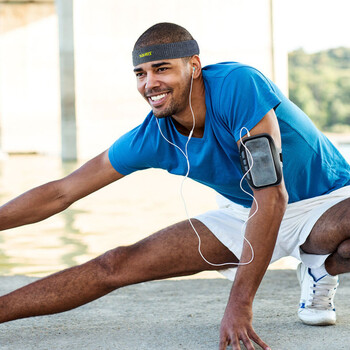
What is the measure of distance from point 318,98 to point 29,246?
144 ft

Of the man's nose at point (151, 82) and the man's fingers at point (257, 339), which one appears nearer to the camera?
the man's fingers at point (257, 339)

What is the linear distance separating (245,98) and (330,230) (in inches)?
25.6

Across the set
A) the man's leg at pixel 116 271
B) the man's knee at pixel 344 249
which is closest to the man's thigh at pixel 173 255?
the man's leg at pixel 116 271

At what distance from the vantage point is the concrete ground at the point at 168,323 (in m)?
2.81

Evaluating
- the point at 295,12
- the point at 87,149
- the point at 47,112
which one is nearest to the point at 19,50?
the point at 47,112

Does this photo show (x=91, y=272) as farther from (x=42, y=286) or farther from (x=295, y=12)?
(x=295, y=12)

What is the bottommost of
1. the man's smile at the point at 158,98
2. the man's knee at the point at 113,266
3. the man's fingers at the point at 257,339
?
the man's fingers at the point at 257,339

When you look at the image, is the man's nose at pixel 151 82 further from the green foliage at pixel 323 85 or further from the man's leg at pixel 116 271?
the green foliage at pixel 323 85

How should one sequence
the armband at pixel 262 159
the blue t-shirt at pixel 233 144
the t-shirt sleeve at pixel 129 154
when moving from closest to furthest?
the armband at pixel 262 159 → the blue t-shirt at pixel 233 144 → the t-shirt sleeve at pixel 129 154

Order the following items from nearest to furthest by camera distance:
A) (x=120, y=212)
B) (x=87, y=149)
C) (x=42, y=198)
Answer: (x=42, y=198) → (x=120, y=212) → (x=87, y=149)

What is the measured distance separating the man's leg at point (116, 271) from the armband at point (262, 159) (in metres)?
0.51

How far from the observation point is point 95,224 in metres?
7.12

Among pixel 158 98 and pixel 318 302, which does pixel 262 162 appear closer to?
pixel 158 98

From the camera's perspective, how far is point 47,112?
1272 inches
